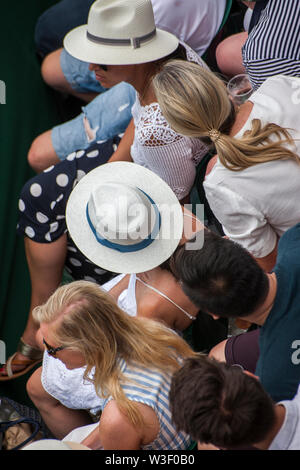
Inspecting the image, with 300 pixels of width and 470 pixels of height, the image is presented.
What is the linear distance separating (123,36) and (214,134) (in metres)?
0.77

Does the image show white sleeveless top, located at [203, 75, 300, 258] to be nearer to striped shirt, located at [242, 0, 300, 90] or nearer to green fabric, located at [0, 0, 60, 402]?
striped shirt, located at [242, 0, 300, 90]

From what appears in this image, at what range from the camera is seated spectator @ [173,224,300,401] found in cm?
162

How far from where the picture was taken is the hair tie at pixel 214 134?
6.24 ft

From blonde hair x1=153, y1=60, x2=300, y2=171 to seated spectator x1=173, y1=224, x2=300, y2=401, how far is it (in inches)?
12.6

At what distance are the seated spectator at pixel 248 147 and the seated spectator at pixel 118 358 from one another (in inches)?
17.9

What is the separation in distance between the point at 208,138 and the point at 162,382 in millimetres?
807

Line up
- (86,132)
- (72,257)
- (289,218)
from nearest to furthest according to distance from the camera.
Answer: (289,218) → (72,257) → (86,132)

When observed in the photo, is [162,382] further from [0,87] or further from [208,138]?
[0,87]

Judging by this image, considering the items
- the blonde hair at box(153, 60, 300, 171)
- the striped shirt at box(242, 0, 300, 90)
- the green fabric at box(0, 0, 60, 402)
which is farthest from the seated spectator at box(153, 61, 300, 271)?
the green fabric at box(0, 0, 60, 402)

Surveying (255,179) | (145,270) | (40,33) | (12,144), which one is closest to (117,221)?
(145,270)

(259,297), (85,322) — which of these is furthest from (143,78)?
(259,297)

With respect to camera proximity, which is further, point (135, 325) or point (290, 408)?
point (135, 325)

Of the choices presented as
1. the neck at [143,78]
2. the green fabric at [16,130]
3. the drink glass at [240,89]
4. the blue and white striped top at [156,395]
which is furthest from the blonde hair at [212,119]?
the green fabric at [16,130]

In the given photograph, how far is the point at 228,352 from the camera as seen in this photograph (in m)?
2.10
